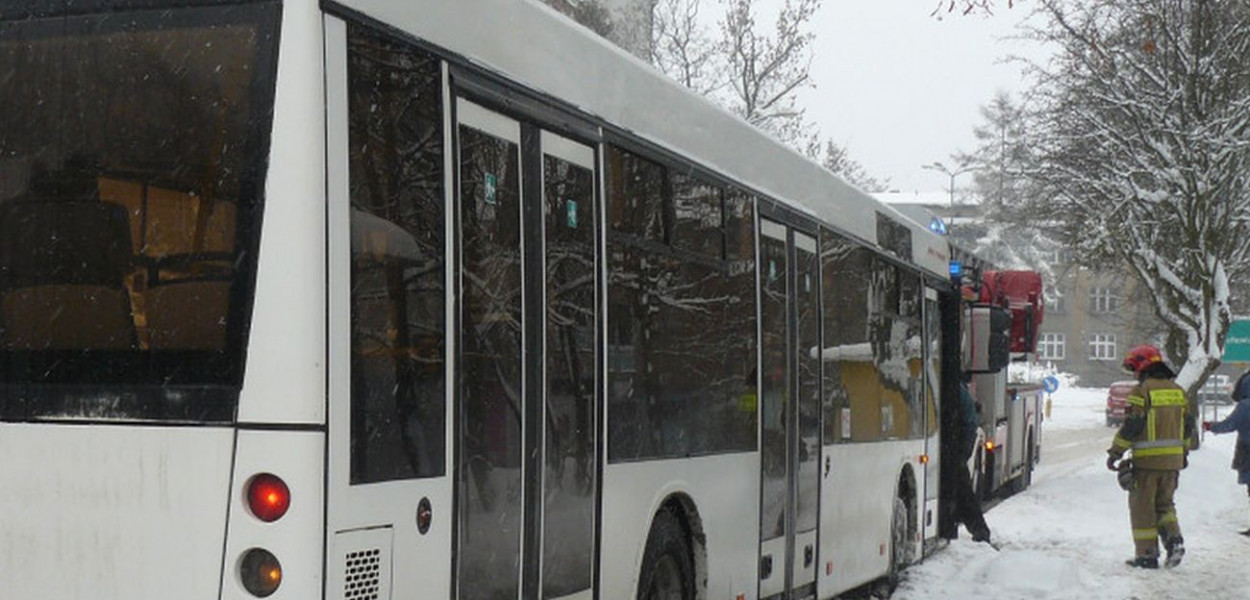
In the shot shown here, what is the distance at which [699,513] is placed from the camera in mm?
7719

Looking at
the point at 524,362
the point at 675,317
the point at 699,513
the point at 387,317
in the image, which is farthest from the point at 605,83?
the point at 387,317

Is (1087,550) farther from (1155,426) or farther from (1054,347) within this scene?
(1054,347)

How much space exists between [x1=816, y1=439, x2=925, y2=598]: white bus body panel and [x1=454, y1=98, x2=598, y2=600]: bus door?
4.35m

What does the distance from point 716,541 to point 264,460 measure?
160 inches

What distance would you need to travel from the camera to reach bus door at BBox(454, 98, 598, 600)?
17.1ft

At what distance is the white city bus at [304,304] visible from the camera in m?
4.32

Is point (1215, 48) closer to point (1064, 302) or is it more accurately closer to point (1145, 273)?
point (1145, 273)

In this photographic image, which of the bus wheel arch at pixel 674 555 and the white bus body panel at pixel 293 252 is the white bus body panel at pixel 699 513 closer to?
the bus wheel arch at pixel 674 555

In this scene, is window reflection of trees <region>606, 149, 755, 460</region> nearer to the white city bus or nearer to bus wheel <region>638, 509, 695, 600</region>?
the white city bus

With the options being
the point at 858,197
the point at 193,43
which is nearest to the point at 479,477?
the point at 193,43

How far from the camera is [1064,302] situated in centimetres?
10919

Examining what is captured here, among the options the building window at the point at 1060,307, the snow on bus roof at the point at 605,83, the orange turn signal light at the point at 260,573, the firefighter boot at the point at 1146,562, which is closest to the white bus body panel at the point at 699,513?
the snow on bus roof at the point at 605,83

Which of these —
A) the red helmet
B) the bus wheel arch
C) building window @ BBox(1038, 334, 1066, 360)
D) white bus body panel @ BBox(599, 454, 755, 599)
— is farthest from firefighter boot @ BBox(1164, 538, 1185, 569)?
building window @ BBox(1038, 334, 1066, 360)

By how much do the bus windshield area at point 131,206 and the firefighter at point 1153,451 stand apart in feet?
38.7
